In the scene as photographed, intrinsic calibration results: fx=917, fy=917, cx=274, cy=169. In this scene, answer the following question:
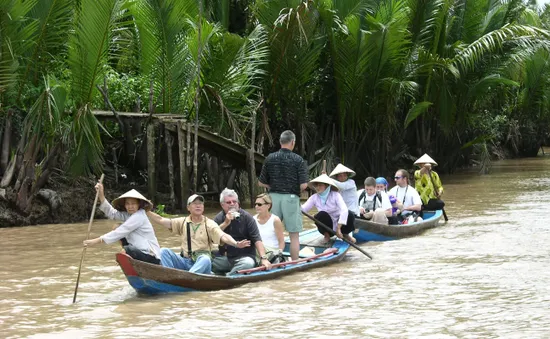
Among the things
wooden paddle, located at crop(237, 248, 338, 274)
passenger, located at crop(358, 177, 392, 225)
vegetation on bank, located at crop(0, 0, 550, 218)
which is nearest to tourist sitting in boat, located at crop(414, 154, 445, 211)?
passenger, located at crop(358, 177, 392, 225)

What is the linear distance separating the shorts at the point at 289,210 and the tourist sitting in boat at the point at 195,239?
139 centimetres

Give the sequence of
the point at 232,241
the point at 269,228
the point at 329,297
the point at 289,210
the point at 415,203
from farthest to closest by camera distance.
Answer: the point at 415,203 < the point at 289,210 < the point at 269,228 < the point at 232,241 < the point at 329,297

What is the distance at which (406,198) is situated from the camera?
1497 cm

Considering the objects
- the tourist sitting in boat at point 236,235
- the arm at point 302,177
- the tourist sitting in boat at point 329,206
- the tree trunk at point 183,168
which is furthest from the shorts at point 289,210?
the tree trunk at point 183,168

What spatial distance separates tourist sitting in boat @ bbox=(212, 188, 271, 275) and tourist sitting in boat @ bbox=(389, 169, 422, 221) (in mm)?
5089

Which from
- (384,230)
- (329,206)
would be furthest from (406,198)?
(329,206)

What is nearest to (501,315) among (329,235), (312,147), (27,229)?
(329,235)

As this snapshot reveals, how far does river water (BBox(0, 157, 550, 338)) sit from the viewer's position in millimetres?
8008

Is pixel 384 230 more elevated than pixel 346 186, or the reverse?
pixel 346 186

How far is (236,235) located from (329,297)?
123cm

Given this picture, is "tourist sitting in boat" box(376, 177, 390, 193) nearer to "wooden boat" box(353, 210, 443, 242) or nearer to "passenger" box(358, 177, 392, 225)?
"passenger" box(358, 177, 392, 225)

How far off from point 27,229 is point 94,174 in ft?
8.17

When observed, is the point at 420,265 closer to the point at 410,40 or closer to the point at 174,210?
the point at 174,210

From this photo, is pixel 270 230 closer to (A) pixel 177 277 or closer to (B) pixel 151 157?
(A) pixel 177 277
